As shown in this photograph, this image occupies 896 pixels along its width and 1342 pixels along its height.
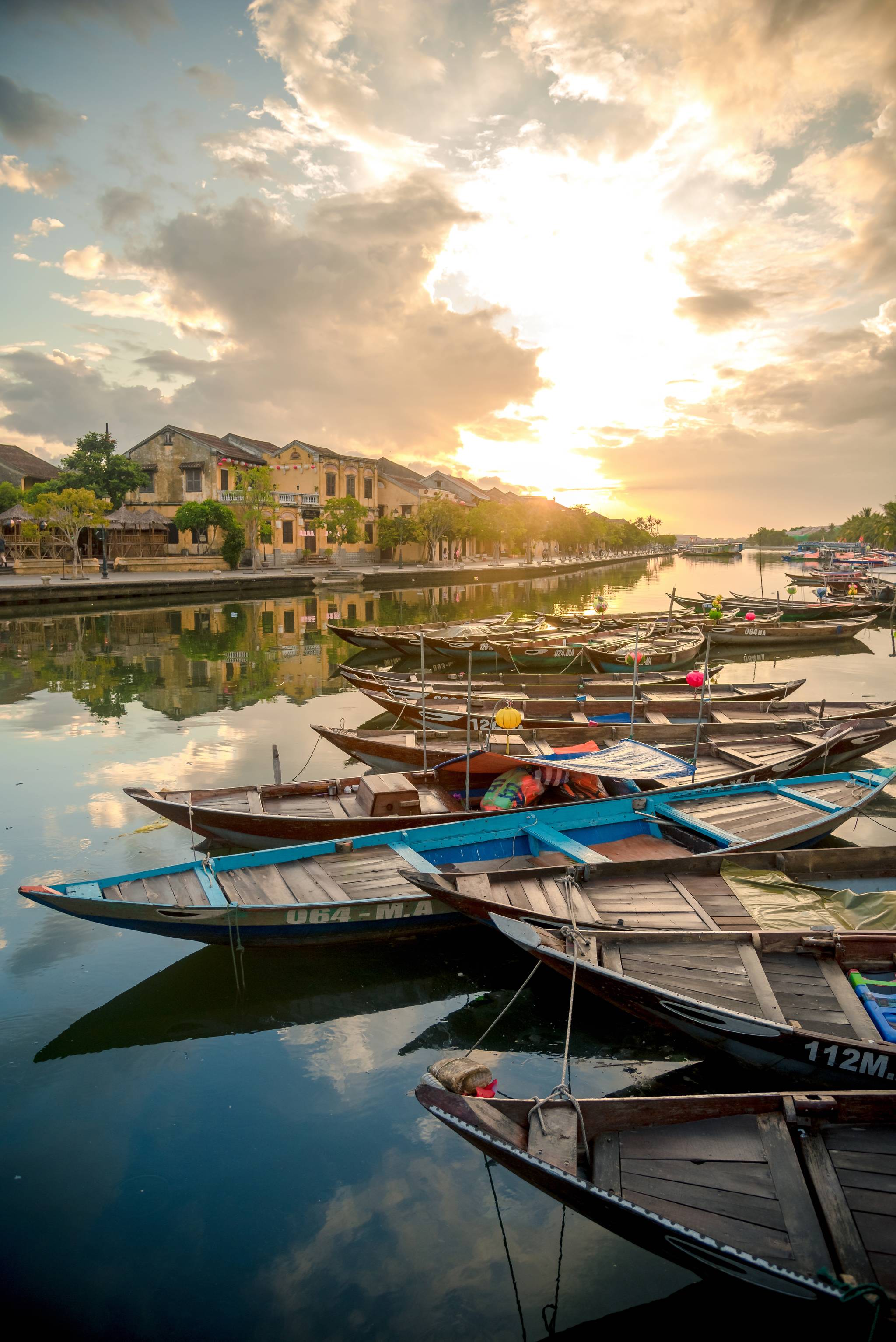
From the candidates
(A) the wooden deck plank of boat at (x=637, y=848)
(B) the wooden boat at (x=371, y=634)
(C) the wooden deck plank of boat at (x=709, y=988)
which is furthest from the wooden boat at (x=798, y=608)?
(C) the wooden deck plank of boat at (x=709, y=988)

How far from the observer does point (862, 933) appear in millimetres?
6379

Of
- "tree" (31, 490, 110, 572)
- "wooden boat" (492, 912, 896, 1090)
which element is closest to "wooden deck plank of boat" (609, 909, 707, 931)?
"wooden boat" (492, 912, 896, 1090)

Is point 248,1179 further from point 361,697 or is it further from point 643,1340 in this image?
point 361,697

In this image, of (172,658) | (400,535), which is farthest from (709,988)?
(400,535)

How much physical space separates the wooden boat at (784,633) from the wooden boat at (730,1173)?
30.2 m

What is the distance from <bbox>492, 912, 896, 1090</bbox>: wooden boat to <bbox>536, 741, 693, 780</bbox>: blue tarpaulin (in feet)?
10.5

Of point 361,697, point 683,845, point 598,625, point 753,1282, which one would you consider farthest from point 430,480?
point 753,1282

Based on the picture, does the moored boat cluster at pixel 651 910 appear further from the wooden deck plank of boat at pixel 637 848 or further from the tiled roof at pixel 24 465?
the tiled roof at pixel 24 465

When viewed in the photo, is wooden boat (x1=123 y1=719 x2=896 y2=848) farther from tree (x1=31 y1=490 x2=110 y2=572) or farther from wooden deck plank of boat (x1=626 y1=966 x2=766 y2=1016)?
tree (x1=31 y1=490 x2=110 y2=572)

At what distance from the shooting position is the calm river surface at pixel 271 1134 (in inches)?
187

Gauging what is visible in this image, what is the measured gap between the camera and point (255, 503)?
5456cm

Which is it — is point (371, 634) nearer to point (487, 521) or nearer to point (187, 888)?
point (187, 888)

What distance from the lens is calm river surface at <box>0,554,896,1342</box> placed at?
15.5ft

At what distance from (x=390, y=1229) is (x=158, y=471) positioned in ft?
206
